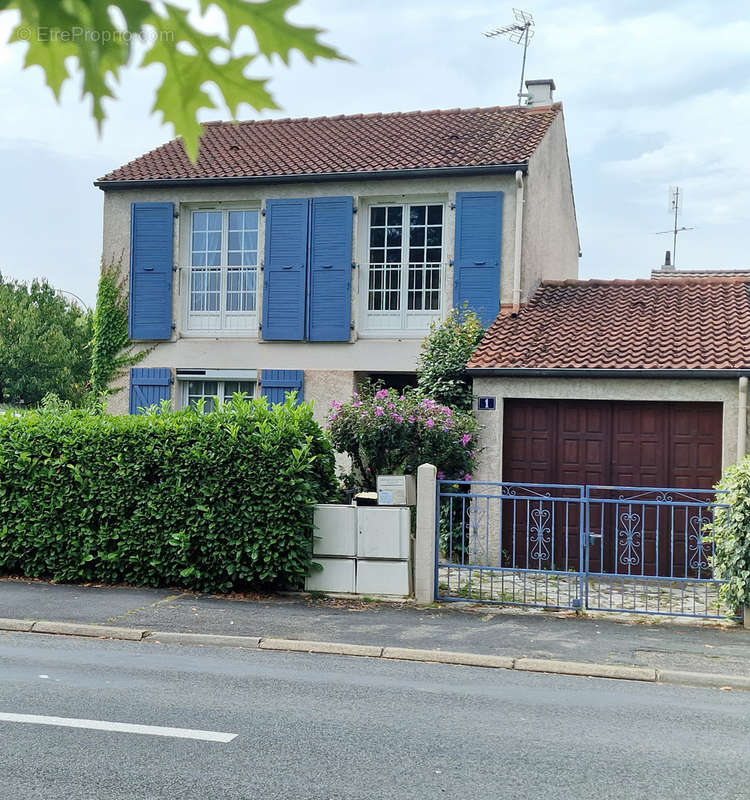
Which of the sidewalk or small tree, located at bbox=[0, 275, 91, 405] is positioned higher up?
small tree, located at bbox=[0, 275, 91, 405]

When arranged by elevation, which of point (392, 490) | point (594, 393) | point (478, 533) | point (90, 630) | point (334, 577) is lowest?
point (90, 630)

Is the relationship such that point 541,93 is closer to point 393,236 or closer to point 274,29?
point 393,236

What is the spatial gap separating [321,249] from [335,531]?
22.2 feet

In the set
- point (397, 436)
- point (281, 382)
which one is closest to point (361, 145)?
point (281, 382)

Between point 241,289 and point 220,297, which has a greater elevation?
point 241,289

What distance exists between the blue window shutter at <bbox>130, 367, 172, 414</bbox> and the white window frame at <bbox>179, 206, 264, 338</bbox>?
0.84 m

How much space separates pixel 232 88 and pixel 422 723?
555 cm

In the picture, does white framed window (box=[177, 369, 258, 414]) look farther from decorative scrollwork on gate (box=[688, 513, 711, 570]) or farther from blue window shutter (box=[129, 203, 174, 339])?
decorative scrollwork on gate (box=[688, 513, 711, 570])

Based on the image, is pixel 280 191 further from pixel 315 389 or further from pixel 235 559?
pixel 235 559

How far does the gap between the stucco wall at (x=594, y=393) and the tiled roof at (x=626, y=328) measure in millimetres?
284

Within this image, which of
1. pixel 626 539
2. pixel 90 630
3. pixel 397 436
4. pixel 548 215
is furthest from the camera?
pixel 548 215

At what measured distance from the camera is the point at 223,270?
56.1ft

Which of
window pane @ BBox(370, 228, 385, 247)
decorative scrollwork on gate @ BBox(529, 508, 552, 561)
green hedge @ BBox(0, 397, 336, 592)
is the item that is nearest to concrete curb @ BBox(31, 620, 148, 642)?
green hedge @ BBox(0, 397, 336, 592)

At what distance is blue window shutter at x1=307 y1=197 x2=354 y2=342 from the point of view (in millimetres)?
16359
